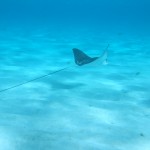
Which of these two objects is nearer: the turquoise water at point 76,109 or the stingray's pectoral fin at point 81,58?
the turquoise water at point 76,109

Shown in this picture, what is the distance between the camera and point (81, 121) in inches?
181

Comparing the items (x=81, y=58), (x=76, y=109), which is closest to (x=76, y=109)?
(x=76, y=109)

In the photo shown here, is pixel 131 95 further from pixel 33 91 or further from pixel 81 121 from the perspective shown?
pixel 33 91

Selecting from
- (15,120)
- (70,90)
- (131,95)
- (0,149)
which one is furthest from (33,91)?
(0,149)

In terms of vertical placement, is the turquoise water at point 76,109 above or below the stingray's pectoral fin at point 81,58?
below

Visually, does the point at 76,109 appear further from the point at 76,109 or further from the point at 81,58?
the point at 81,58

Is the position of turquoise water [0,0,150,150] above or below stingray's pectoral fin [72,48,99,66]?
below

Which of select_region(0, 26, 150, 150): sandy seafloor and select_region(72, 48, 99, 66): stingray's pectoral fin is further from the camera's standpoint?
select_region(72, 48, 99, 66): stingray's pectoral fin

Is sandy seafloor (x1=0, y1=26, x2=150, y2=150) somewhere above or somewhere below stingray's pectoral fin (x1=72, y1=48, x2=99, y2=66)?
below

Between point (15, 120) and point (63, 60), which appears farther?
point (63, 60)

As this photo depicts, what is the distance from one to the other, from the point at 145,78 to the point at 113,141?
13.5ft

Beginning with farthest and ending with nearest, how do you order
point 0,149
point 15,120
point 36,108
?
1. point 36,108
2. point 15,120
3. point 0,149

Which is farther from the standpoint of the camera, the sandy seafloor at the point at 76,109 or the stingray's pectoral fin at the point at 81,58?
the stingray's pectoral fin at the point at 81,58

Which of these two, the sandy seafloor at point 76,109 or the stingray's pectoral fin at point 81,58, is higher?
the stingray's pectoral fin at point 81,58
